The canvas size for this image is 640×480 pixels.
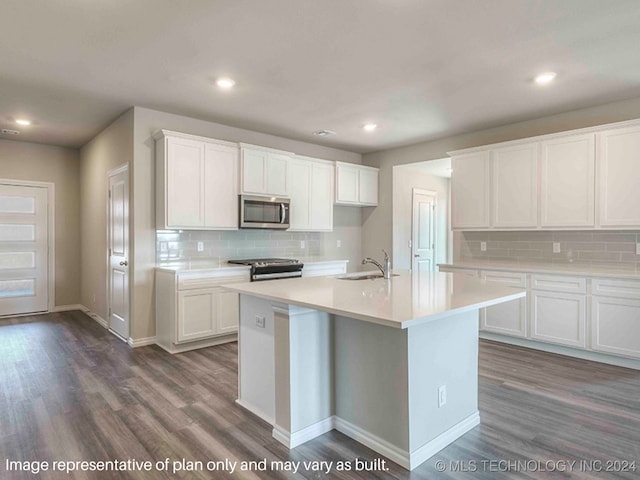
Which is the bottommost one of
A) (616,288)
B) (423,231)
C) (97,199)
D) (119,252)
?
(616,288)

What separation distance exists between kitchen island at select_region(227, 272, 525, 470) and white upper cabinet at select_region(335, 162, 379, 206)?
11.4 feet

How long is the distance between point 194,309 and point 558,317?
3.81 m

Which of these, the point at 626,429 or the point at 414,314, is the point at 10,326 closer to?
the point at 414,314

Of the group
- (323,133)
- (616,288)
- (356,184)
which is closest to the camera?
(616,288)

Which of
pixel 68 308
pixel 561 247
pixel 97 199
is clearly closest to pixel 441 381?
pixel 561 247

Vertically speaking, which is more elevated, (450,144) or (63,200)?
(450,144)

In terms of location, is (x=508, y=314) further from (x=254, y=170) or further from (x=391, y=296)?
(x=254, y=170)

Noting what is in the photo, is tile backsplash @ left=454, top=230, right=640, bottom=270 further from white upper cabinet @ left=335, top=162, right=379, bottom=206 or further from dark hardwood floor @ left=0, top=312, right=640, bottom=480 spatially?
white upper cabinet @ left=335, top=162, right=379, bottom=206

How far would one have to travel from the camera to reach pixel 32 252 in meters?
6.02

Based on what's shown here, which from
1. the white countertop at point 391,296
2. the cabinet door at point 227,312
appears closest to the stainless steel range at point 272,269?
the cabinet door at point 227,312

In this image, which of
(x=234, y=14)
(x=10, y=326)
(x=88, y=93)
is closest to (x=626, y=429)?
(x=234, y=14)

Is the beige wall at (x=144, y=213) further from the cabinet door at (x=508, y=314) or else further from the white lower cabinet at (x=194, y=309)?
the cabinet door at (x=508, y=314)

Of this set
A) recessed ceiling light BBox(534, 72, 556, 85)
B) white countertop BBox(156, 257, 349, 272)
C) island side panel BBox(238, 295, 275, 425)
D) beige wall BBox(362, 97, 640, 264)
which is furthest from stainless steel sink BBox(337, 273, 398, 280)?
beige wall BBox(362, 97, 640, 264)

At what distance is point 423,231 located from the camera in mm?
6855
